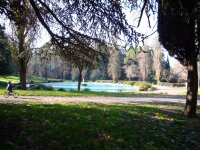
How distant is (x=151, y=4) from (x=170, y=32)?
6.34 m

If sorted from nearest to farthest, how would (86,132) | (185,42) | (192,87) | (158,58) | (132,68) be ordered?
(86,132), (185,42), (192,87), (158,58), (132,68)

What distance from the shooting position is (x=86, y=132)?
26.3ft

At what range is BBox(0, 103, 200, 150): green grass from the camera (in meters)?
7.05

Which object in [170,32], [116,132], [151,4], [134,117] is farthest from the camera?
[170,32]

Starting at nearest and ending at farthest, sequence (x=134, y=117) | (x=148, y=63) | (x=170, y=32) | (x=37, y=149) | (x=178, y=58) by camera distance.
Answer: (x=37, y=149), (x=134, y=117), (x=170, y=32), (x=178, y=58), (x=148, y=63)

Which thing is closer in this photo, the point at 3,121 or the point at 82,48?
the point at 3,121

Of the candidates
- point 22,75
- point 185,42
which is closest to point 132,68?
point 22,75

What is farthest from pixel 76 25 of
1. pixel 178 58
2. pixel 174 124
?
pixel 178 58

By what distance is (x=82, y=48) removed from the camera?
8703 millimetres

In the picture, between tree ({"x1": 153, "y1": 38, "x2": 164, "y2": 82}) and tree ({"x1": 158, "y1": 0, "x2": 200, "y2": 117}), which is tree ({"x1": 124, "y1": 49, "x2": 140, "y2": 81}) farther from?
tree ({"x1": 158, "y1": 0, "x2": 200, "y2": 117})

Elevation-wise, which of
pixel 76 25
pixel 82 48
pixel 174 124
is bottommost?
pixel 174 124

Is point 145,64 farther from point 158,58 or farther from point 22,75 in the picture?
point 22,75

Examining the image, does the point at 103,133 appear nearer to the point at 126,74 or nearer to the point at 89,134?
the point at 89,134

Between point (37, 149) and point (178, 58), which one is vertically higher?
point (178, 58)
